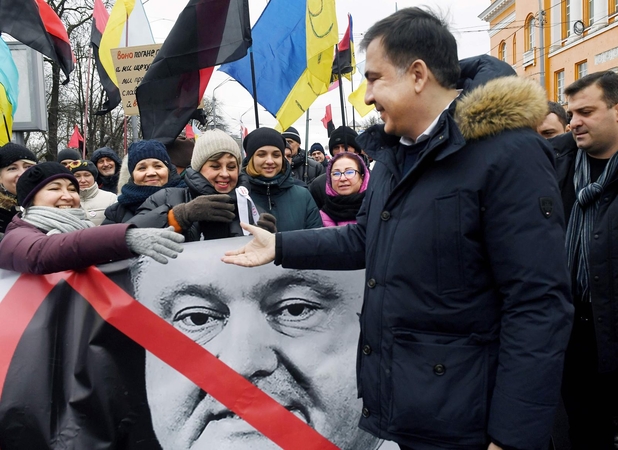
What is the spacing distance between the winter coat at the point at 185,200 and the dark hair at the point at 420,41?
1.37m

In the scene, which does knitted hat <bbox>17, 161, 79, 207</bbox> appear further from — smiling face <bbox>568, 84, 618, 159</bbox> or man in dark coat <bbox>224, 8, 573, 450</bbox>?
smiling face <bbox>568, 84, 618, 159</bbox>

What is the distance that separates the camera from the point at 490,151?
5.49ft

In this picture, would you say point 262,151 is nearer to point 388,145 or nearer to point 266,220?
point 266,220

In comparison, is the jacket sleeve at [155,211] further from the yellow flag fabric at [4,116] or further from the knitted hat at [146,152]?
the yellow flag fabric at [4,116]

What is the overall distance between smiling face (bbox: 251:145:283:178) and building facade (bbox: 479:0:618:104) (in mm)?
17725

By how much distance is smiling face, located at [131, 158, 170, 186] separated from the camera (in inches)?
144

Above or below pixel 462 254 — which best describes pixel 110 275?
below

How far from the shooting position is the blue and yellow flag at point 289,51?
4.91 m

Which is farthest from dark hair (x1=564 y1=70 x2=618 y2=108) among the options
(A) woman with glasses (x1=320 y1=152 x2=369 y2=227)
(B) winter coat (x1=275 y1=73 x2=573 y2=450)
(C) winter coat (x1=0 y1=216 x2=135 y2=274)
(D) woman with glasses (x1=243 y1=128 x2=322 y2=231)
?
(C) winter coat (x1=0 y1=216 x2=135 y2=274)

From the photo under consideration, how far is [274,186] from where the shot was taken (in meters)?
3.79

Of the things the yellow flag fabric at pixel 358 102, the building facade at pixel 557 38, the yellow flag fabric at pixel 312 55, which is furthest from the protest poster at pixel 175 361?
the building facade at pixel 557 38

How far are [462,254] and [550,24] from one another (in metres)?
33.5

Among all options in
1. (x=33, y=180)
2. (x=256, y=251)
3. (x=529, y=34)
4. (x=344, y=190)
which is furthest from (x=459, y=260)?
(x=529, y=34)

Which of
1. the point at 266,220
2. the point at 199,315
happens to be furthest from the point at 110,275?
the point at 266,220
